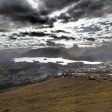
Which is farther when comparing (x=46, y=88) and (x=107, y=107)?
(x=46, y=88)

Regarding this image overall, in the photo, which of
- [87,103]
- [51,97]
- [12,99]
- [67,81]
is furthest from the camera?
[67,81]

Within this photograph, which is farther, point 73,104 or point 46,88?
point 46,88

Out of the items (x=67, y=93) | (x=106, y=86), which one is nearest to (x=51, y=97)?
(x=67, y=93)

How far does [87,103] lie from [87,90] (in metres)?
15.8

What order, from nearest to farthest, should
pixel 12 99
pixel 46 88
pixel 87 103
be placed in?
pixel 87 103 < pixel 12 99 < pixel 46 88

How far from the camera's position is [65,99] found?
217 feet

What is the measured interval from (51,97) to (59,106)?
11.4 m

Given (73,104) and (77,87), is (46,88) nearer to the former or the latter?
(77,87)

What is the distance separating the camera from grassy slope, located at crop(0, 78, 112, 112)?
2233 inches

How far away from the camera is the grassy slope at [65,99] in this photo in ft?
186

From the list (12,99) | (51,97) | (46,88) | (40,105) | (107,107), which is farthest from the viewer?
(46,88)

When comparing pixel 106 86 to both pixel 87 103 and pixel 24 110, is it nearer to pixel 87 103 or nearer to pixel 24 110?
pixel 87 103

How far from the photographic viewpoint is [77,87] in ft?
262

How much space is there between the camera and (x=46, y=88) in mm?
84500
